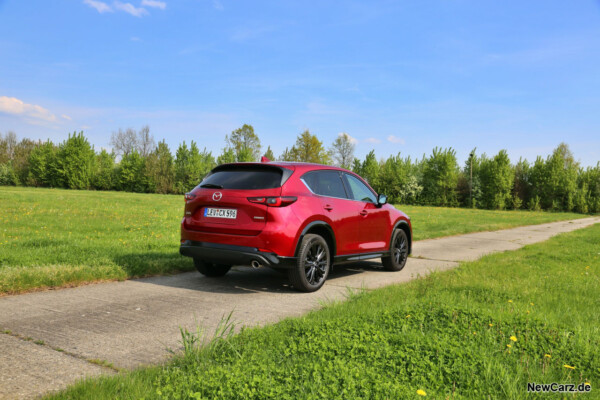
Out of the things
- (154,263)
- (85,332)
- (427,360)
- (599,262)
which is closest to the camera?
(427,360)

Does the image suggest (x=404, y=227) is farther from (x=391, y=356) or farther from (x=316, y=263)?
(x=391, y=356)

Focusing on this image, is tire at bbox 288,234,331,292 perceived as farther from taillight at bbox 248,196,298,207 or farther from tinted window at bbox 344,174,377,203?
tinted window at bbox 344,174,377,203

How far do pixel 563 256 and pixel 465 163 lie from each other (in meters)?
58.6

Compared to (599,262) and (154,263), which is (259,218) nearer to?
(154,263)

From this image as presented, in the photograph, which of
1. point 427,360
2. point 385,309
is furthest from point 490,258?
point 427,360

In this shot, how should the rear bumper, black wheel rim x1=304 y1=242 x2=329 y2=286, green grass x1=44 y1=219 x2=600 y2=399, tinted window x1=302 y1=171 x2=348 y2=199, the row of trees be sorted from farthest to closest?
1. the row of trees
2. tinted window x1=302 y1=171 x2=348 y2=199
3. black wheel rim x1=304 y1=242 x2=329 y2=286
4. the rear bumper
5. green grass x1=44 y1=219 x2=600 y2=399

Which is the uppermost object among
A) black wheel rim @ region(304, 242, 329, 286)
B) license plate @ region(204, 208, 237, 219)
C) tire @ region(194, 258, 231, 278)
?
license plate @ region(204, 208, 237, 219)

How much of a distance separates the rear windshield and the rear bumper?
0.82 metres

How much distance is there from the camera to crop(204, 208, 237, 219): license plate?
5555mm

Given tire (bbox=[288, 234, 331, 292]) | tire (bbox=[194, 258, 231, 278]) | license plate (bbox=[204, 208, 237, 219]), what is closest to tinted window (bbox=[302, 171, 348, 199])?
tire (bbox=[288, 234, 331, 292])

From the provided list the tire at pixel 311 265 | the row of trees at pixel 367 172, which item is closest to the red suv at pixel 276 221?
the tire at pixel 311 265

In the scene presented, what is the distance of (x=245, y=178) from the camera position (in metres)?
5.75

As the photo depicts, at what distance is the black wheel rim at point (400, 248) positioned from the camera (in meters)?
7.95

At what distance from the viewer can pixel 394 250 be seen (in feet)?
25.6
